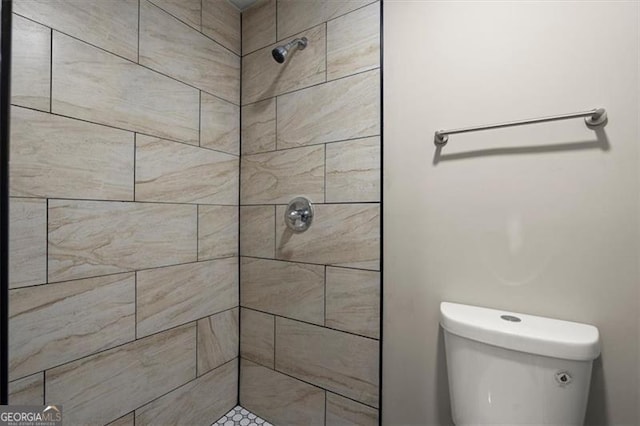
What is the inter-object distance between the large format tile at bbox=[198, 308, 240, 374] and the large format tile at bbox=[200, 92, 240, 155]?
0.81m

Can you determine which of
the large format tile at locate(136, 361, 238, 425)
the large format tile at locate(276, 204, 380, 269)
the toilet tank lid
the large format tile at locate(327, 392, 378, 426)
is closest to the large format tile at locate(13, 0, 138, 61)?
the large format tile at locate(276, 204, 380, 269)

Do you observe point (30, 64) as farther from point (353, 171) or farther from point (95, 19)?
point (353, 171)

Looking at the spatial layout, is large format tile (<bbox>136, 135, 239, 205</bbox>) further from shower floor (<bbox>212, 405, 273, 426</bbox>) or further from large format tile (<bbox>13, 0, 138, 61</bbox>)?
shower floor (<bbox>212, 405, 273, 426</bbox>)

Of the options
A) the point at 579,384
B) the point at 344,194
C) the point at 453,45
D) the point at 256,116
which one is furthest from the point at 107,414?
the point at 453,45

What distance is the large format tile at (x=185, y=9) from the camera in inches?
46.7

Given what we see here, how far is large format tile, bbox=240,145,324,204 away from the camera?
1.28 metres

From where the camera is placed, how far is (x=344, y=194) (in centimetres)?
121

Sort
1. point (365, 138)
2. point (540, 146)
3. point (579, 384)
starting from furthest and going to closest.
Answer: point (365, 138) < point (540, 146) < point (579, 384)

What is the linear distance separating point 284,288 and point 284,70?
3.32 ft

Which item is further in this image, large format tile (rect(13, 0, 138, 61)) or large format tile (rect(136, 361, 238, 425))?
large format tile (rect(136, 361, 238, 425))

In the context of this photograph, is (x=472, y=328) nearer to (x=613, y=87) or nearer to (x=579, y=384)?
(x=579, y=384)

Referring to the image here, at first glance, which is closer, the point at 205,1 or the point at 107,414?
the point at 107,414

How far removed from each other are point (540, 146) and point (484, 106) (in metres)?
0.21

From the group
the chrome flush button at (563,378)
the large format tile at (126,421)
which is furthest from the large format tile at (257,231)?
the chrome flush button at (563,378)
